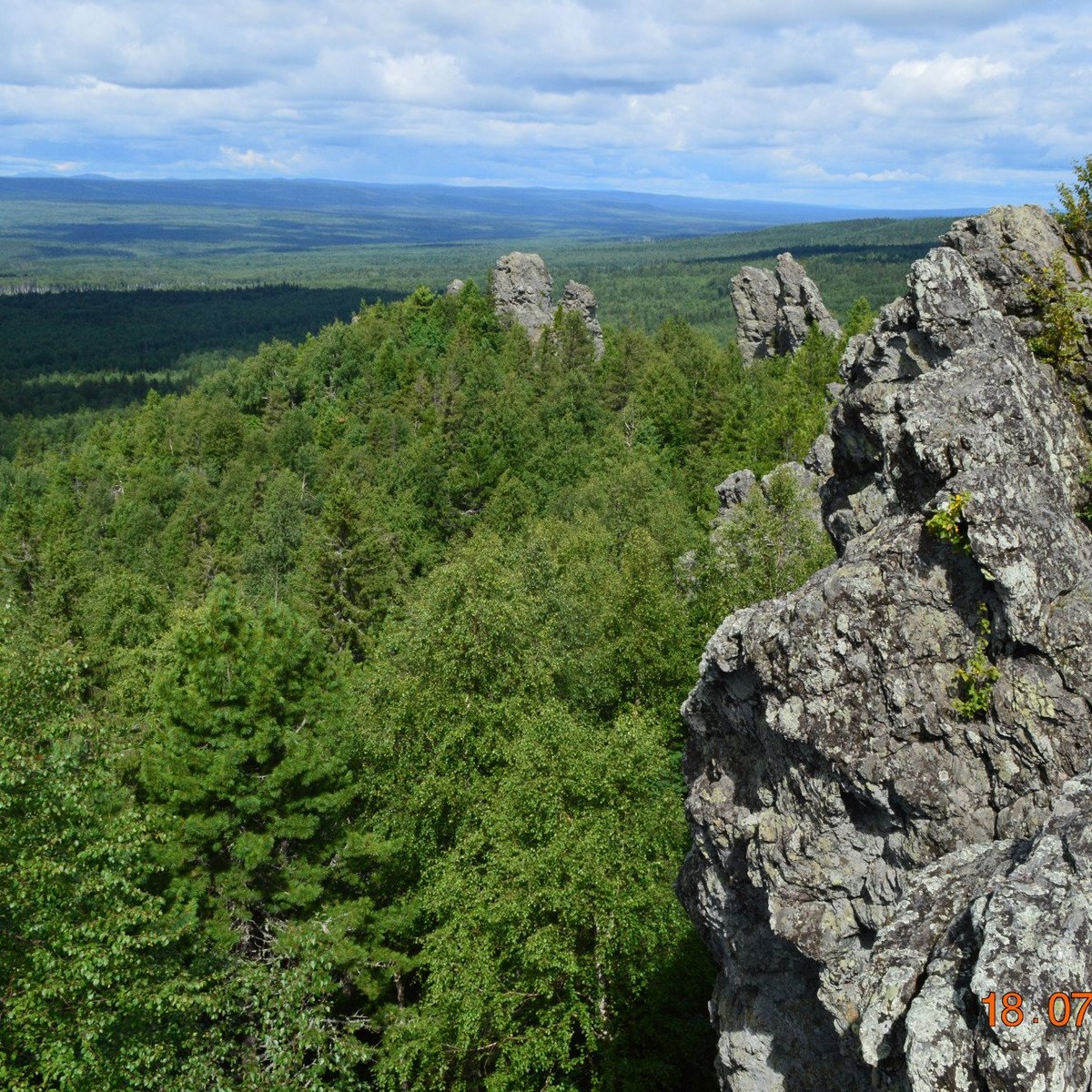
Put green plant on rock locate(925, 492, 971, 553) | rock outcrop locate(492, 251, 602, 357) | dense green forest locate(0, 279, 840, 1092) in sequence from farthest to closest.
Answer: rock outcrop locate(492, 251, 602, 357), dense green forest locate(0, 279, 840, 1092), green plant on rock locate(925, 492, 971, 553)

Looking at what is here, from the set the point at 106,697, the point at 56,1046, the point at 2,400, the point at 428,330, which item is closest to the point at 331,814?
the point at 56,1046

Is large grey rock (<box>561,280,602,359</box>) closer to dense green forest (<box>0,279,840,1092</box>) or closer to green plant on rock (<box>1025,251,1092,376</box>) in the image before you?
dense green forest (<box>0,279,840,1092</box>)

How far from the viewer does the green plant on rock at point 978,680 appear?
9852 mm

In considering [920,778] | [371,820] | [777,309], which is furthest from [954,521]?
[777,309]

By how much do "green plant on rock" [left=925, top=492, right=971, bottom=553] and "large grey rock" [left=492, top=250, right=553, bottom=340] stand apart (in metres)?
89.8

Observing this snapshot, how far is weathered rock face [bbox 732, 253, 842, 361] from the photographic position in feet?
260

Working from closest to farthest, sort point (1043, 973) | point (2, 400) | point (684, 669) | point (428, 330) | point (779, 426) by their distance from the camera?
point (1043, 973), point (684, 669), point (779, 426), point (428, 330), point (2, 400)

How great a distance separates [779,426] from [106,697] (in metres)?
40.0

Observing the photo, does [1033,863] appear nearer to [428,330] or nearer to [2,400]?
[428,330]

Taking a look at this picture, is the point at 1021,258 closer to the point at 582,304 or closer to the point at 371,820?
the point at 371,820

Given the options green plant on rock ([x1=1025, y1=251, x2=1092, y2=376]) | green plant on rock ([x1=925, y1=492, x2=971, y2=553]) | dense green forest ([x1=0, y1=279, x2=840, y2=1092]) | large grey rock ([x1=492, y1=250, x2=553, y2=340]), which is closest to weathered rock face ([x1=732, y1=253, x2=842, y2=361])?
large grey rock ([x1=492, y1=250, x2=553, y2=340])

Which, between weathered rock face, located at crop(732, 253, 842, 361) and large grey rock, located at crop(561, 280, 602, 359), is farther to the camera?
large grey rock, located at crop(561, 280, 602, 359)

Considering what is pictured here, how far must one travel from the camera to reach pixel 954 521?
33.4ft

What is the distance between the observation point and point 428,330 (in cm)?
9956
